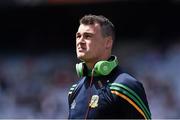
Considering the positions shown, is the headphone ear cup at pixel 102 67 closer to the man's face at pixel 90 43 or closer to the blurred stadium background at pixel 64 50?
the man's face at pixel 90 43

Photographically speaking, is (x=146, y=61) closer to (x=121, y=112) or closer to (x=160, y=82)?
(x=160, y=82)

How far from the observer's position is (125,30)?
40.9 ft

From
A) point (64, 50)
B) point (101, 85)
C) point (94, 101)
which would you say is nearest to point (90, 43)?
point (101, 85)

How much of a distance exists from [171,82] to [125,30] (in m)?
1.63

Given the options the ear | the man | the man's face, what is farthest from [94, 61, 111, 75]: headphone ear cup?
the ear

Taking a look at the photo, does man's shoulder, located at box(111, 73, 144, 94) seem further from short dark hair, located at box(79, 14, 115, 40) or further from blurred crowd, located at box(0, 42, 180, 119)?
blurred crowd, located at box(0, 42, 180, 119)

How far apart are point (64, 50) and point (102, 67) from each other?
27.5 feet

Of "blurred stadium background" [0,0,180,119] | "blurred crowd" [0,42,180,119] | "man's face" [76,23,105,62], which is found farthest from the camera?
"blurred stadium background" [0,0,180,119]

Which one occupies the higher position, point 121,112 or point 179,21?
point 121,112

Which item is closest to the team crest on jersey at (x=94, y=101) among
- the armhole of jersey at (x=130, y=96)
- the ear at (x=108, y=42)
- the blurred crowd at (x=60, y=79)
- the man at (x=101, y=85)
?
the man at (x=101, y=85)

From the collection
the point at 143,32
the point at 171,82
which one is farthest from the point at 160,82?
the point at 143,32

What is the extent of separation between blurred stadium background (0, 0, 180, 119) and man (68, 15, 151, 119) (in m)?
6.53

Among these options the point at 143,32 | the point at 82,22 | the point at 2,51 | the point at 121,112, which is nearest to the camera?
the point at 121,112

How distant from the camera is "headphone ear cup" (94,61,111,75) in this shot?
175 inches
